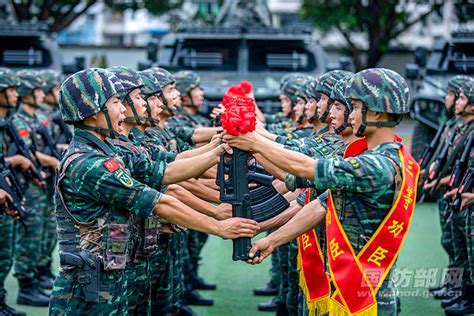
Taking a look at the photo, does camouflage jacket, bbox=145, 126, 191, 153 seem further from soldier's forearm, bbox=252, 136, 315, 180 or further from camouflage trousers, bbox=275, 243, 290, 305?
soldier's forearm, bbox=252, 136, 315, 180

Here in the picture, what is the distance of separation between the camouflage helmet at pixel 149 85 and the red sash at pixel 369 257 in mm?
2303

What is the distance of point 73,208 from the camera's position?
16.0ft

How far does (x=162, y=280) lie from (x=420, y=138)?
738cm

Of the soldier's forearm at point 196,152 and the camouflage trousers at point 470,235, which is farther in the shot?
the camouflage trousers at point 470,235

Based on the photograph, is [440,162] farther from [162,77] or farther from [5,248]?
[5,248]

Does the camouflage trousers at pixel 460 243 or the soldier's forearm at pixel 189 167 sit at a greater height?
the soldier's forearm at pixel 189 167

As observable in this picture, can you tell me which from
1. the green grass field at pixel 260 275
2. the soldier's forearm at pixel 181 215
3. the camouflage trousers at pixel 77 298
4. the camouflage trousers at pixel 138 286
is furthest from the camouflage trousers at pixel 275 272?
the camouflage trousers at pixel 77 298

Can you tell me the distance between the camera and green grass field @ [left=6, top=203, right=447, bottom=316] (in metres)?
8.17

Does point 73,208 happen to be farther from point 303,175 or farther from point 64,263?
point 303,175

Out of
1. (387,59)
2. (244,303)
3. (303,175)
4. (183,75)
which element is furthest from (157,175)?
(387,59)

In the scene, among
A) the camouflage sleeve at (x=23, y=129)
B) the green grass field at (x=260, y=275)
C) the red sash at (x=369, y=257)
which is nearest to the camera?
the red sash at (x=369, y=257)

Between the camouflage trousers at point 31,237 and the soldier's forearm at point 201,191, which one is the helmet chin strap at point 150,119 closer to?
the soldier's forearm at point 201,191

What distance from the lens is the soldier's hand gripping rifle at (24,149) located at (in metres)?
7.93

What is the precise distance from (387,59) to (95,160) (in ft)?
93.1
